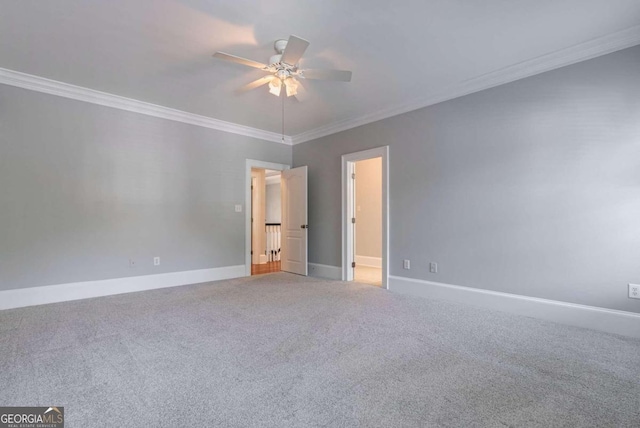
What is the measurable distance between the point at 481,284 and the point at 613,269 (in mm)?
1194

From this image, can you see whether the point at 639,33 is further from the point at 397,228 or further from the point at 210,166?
the point at 210,166

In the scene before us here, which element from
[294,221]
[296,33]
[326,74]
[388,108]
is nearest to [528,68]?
[388,108]

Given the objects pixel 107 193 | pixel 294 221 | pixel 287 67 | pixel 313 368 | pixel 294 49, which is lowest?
pixel 313 368

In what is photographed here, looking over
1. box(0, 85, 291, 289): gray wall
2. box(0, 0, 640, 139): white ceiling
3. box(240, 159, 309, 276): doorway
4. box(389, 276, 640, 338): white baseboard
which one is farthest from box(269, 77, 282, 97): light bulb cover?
box(389, 276, 640, 338): white baseboard

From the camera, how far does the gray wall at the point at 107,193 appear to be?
11.6 ft

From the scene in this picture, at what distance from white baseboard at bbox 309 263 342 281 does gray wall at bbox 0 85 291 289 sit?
136cm

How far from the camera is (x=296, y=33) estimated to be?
103 inches

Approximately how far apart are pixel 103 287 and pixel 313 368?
3488 mm

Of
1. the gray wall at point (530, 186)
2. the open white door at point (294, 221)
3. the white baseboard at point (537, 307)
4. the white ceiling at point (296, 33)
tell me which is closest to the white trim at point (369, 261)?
the open white door at point (294, 221)

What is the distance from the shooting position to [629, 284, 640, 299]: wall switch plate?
2700 mm

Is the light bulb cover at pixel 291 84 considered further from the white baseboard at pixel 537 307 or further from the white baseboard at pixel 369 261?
the white baseboard at pixel 369 261

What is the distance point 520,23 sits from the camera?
2.54 metres

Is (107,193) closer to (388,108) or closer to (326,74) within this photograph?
(326,74)

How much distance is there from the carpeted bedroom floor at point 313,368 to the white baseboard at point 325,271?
5.84 ft
